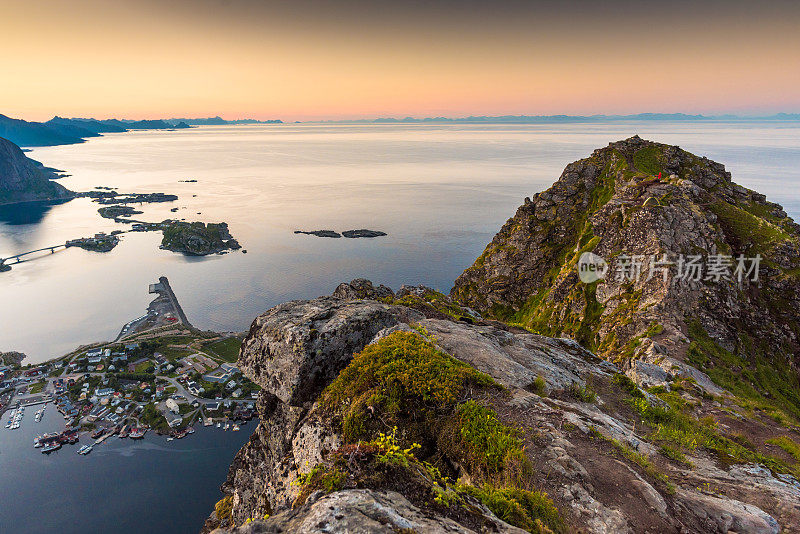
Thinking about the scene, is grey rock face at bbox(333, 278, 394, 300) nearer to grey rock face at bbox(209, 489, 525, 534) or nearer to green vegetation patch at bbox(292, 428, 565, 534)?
green vegetation patch at bbox(292, 428, 565, 534)

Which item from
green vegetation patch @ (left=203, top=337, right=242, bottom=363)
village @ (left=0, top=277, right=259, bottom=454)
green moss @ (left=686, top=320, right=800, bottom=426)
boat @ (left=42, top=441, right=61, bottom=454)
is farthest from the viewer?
green vegetation patch @ (left=203, top=337, right=242, bottom=363)

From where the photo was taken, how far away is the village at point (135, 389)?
68.4m

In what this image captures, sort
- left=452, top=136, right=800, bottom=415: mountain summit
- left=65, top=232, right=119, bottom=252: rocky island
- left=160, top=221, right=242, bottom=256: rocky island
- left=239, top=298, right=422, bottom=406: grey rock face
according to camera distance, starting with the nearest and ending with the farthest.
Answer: left=239, top=298, right=422, bottom=406: grey rock face, left=452, top=136, right=800, bottom=415: mountain summit, left=160, top=221, right=242, bottom=256: rocky island, left=65, top=232, right=119, bottom=252: rocky island

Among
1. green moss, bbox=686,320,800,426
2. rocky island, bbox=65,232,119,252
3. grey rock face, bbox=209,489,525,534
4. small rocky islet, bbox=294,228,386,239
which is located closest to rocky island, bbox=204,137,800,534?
grey rock face, bbox=209,489,525,534

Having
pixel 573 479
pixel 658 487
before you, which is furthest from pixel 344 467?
pixel 658 487

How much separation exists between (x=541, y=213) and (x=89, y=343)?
113500 mm

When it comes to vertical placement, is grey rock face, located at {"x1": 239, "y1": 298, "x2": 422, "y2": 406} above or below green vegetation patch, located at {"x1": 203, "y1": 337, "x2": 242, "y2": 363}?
above

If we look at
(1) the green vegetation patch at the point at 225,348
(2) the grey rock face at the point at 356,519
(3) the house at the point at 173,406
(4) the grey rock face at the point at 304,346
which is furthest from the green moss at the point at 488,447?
(1) the green vegetation patch at the point at 225,348

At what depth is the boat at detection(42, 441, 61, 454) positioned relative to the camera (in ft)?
208

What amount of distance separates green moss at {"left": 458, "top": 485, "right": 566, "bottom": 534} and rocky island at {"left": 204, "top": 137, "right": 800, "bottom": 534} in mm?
37

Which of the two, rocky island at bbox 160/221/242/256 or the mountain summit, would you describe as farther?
rocky island at bbox 160/221/242/256

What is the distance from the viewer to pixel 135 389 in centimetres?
7438

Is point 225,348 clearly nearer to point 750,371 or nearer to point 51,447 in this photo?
point 51,447

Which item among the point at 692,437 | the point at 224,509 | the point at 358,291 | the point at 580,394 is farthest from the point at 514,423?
the point at 358,291
